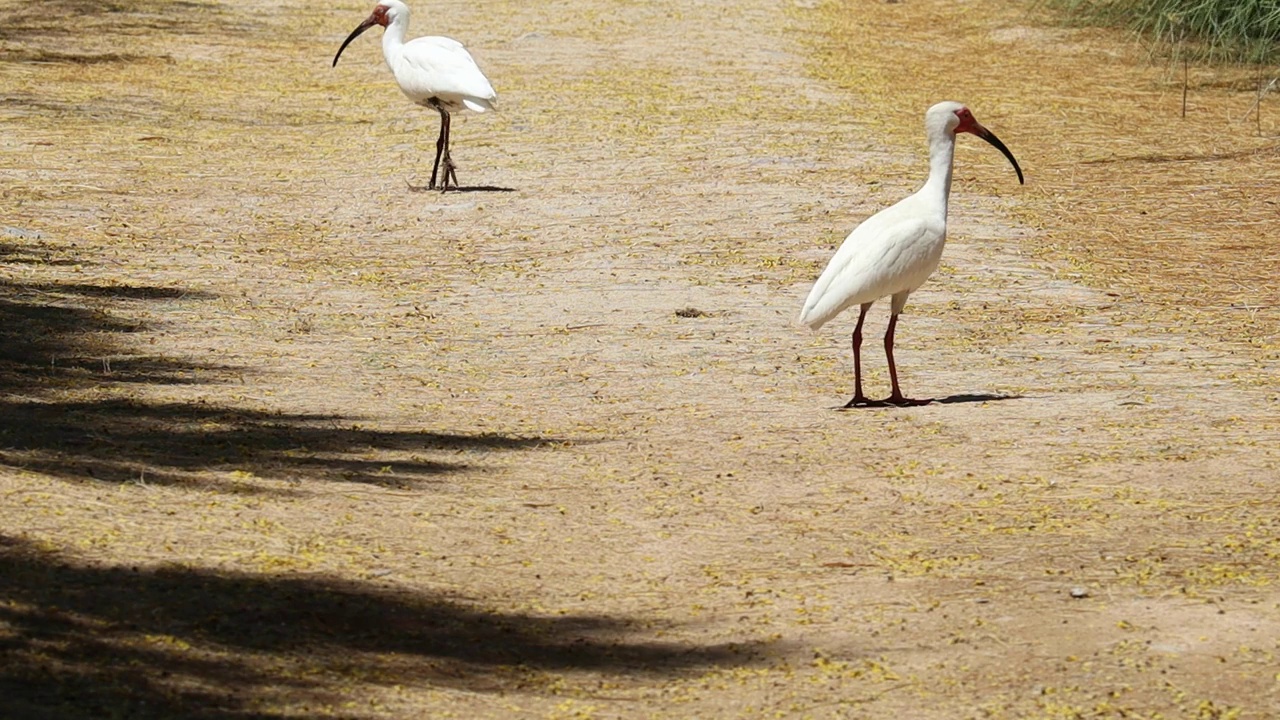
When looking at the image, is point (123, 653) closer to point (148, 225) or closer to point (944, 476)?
point (944, 476)

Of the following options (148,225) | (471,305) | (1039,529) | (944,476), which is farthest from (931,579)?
(148,225)

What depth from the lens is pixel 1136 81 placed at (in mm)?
13656

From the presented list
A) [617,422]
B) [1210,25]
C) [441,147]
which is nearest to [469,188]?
[441,147]

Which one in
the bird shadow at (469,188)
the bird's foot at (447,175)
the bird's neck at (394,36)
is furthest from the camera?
the bird's neck at (394,36)

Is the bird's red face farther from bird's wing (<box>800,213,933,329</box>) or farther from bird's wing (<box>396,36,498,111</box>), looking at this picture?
bird's wing (<box>396,36,498,111</box>)

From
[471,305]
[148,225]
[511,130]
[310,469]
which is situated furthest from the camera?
[511,130]

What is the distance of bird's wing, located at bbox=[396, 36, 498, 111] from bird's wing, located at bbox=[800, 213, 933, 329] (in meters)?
4.00

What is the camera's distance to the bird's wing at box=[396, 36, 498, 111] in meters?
9.90

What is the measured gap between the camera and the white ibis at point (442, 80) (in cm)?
991

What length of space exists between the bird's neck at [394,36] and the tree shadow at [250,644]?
6.49 m

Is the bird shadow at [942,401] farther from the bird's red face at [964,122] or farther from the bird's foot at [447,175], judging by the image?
the bird's foot at [447,175]

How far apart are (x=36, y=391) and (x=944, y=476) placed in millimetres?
2981

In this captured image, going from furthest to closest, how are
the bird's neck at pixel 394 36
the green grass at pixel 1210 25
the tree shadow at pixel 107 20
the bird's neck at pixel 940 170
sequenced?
the tree shadow at pixel 107 20 < the green grass at pixel 1210 25 < the bird's neck at pixel 394 36 < the bird's neck at pixel 940 170

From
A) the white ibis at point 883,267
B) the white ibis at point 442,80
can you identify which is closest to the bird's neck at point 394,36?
the white ibis at point 442,80
